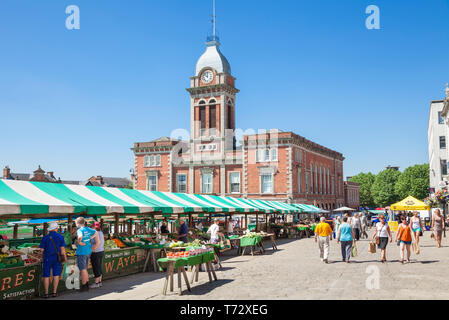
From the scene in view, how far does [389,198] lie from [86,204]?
8545 centimetres

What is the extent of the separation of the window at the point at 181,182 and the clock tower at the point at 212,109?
9.23 feet

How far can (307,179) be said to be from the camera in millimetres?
55719

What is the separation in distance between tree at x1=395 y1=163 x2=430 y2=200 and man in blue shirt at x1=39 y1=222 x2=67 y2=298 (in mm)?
82364

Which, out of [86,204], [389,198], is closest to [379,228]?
[86,204]

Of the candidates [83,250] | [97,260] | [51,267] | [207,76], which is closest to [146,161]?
[207,76]

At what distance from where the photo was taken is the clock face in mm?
56344

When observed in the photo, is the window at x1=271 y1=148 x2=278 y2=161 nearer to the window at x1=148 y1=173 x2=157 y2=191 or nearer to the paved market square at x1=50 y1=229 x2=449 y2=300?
the window at x1=148 y1=173 x2=157 y2=191

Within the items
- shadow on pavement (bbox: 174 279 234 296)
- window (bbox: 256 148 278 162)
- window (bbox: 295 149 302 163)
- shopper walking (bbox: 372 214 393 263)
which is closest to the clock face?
window (bbox: 256 148 278 162)

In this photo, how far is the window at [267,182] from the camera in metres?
51.6

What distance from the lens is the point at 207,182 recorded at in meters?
55.6

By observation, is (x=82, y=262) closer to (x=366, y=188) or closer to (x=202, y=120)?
(x=202, y=120)

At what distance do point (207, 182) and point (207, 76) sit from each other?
1367 cm

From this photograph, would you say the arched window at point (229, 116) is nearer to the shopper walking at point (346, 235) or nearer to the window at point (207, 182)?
the window at point (207, 182)
